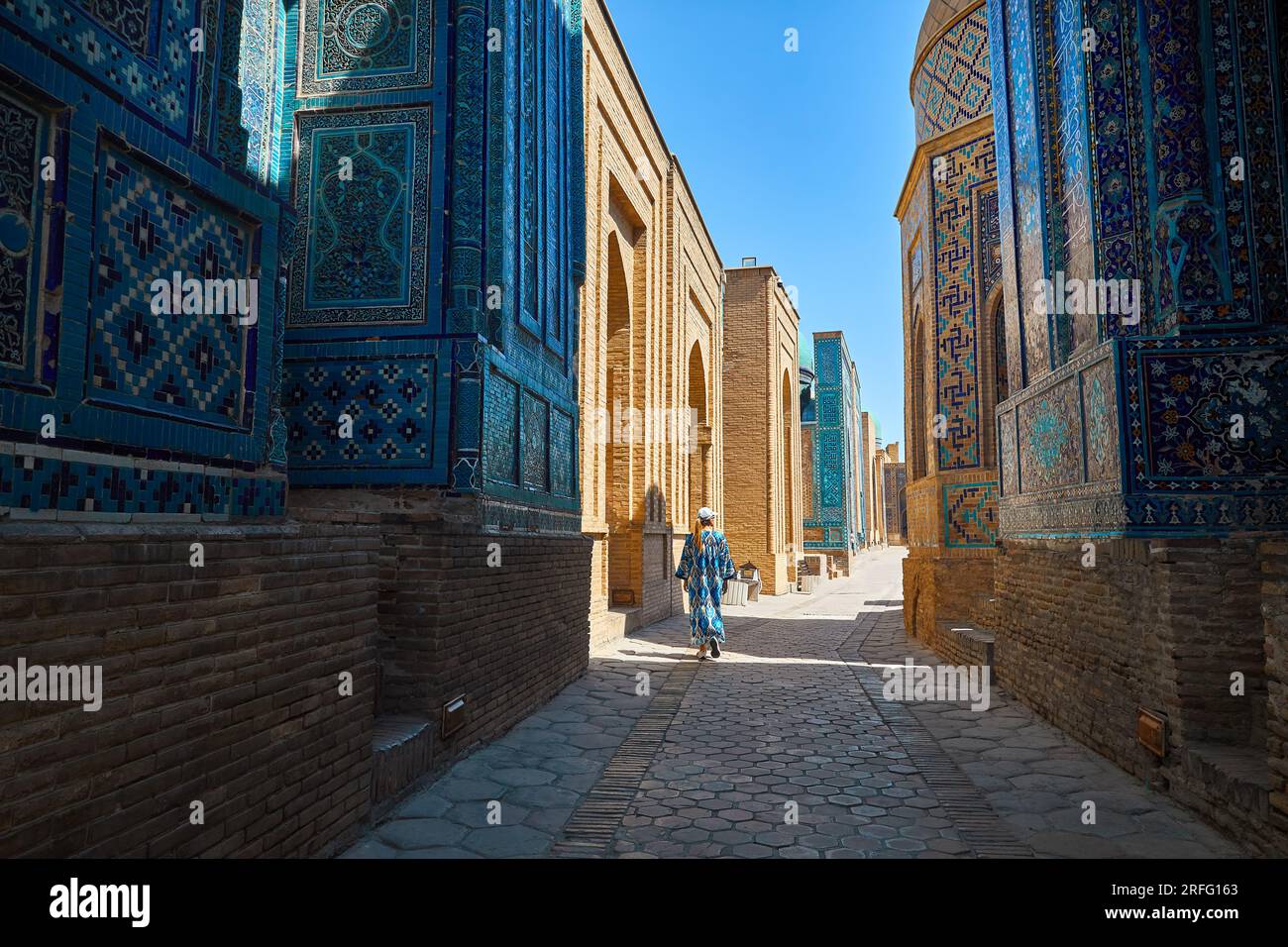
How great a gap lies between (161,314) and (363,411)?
1997 mm

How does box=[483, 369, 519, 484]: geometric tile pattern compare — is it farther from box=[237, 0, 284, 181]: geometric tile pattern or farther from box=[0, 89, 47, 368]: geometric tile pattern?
box=[0, 89, 47, 368]: geometric tile pattern

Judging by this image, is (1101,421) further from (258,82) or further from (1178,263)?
(258,82)

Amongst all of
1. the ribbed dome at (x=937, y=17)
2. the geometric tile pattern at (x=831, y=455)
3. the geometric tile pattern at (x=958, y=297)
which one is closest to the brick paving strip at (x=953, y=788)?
the geometric tile pattern at (x=958, y=297)

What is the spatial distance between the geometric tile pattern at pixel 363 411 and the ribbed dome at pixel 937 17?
8090 mm

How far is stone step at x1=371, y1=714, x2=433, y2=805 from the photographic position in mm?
3556

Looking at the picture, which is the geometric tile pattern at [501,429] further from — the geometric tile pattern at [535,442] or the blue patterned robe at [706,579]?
the blue patterned robe at [706,579]

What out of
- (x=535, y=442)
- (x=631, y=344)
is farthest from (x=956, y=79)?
(x=535, y=442)

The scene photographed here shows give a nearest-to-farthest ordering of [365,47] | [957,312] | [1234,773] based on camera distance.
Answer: [1234,773]
[365,47]
[957,312]

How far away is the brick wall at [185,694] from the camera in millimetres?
1911

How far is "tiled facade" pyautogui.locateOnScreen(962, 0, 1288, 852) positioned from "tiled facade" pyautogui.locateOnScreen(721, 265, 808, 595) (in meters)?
13.5

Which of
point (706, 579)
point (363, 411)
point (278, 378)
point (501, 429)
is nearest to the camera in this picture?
point (278, 378)

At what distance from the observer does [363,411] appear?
195 inches

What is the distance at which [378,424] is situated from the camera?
4.95m
